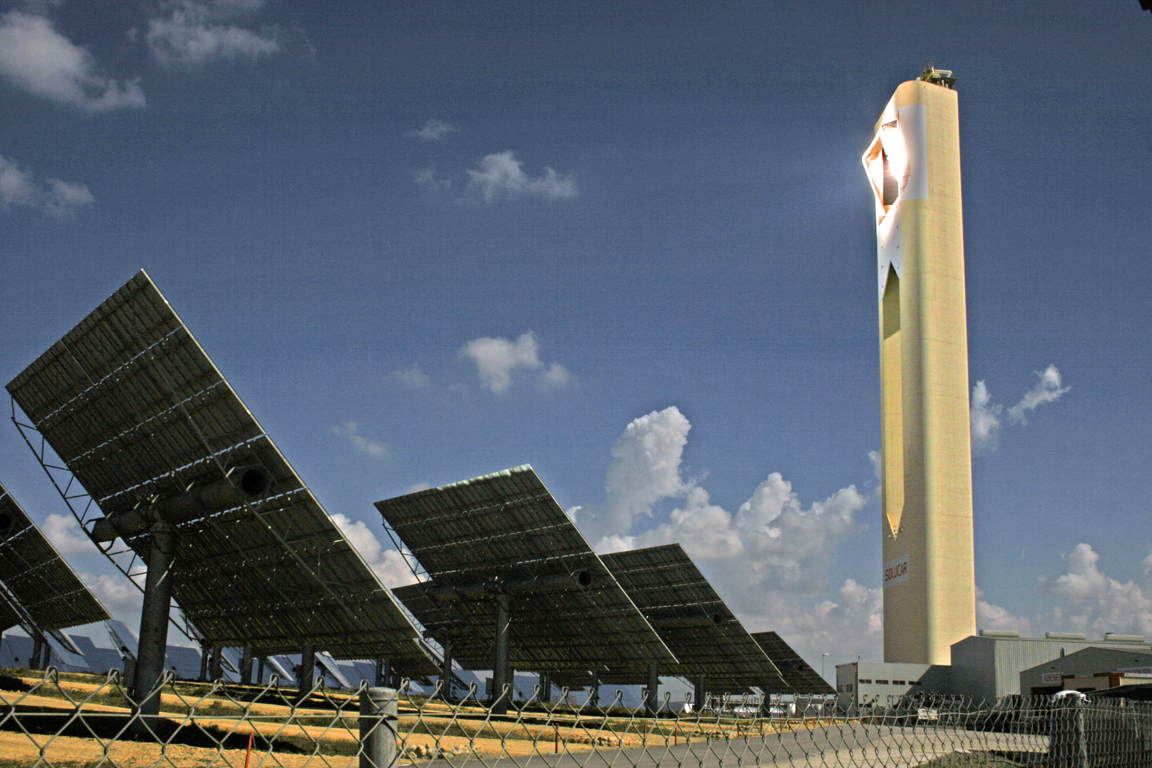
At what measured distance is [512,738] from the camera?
97.9ft

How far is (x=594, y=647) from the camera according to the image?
4722 centimetres

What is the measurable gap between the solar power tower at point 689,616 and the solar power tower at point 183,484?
20.6 m

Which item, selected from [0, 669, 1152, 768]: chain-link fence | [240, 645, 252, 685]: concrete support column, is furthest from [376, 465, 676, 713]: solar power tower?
[240, 645, 252, 685]: concrete support column

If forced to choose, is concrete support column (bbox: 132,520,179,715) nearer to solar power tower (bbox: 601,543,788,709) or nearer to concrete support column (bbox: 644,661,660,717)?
concrete support column (bbox: 644,661,660,717)

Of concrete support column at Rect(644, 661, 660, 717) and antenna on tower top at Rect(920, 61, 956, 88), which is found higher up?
antenna on tower top at Rect(920, 61, 956, 88)

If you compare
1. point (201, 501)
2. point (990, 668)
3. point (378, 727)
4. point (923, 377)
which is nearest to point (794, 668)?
point (990, 668)

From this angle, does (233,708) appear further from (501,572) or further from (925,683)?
(925,683)

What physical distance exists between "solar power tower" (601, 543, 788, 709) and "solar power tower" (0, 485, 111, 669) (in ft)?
89.0

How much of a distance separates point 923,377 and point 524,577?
43413mm

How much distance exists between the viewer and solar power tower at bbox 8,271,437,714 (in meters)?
27.9

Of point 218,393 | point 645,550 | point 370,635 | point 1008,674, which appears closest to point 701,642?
point 645,550

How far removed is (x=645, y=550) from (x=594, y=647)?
24.6 ft

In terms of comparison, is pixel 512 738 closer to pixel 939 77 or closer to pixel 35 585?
pixel 35 585

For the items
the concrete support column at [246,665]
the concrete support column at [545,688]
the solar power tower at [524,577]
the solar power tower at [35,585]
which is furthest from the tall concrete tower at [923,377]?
the solar power tower at [35,585]
